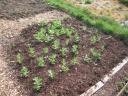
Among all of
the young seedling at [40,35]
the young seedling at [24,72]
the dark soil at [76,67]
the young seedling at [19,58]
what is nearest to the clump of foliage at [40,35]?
the young seedling at [40,35]

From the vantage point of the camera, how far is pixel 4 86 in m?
6.34

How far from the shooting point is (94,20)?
981 centimetres

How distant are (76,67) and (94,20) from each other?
3.12m

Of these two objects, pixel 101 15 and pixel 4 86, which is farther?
pixel 101 15

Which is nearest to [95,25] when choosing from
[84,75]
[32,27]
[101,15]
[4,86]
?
[101,15]

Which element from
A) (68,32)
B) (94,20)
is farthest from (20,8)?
(94,20)

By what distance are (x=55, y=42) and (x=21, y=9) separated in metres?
2.59

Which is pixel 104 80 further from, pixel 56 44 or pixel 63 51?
pixel 56 44

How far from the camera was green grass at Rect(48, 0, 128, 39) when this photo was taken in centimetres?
902

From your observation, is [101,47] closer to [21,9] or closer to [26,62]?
[26,62]

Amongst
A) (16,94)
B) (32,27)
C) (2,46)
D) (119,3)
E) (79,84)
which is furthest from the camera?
(119,3)

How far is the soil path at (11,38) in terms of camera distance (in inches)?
247

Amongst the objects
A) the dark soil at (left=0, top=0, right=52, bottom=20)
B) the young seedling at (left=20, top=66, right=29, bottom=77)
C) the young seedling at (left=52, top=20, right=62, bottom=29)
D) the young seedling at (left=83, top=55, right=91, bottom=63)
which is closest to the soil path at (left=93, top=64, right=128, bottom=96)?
the young seedling at (left=83, top=55, right=91, bottom=63)

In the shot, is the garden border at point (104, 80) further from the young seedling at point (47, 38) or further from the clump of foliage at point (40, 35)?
the clump of foliage at point (40, 35)
